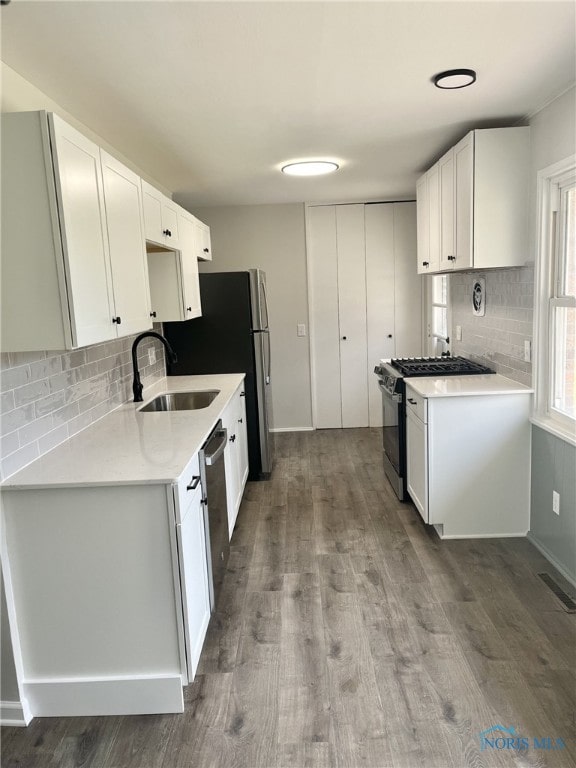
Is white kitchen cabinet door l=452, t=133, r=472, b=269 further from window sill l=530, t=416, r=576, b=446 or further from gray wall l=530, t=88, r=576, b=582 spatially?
window sill l=530, t=416, r=576, b=446

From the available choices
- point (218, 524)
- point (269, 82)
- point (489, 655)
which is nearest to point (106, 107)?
point (269, 82)

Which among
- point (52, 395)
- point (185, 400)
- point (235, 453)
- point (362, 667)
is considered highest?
point (52, 395)

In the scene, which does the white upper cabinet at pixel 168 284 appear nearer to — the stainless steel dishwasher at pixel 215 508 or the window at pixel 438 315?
the stainless steel dishwasher at pixel 215 508

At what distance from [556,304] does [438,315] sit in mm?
2625

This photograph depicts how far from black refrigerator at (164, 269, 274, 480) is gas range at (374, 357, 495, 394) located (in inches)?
39.0

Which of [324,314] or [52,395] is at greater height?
[324,314]

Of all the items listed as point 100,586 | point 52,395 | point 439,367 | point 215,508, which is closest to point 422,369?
point 439,367

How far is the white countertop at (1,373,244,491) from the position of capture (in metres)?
1.97

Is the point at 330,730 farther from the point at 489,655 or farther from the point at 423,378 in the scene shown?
the point at 423,378

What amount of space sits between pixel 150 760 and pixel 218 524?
3.48 feet

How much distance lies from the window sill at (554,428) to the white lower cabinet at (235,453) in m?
1.75

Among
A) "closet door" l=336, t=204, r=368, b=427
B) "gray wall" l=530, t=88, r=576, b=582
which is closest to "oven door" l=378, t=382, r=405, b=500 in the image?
"gray wall" l=530, t=88, r=576, b=582

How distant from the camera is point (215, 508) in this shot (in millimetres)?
2684

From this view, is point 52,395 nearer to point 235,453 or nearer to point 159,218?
point 159,218
